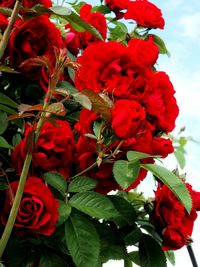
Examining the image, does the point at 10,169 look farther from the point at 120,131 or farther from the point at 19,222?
the point at 120,131

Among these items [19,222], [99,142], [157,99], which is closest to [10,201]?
[19,222]

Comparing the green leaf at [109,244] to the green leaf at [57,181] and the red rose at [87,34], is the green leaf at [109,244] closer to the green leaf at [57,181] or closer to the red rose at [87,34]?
the green leaf at [57,181]

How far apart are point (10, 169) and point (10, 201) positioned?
2.8 inches

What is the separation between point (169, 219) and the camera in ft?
3.17

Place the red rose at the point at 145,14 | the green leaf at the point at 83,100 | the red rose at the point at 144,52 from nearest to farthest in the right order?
the green leaf at the point at 83,100 → the red rose at the point at 144,52 → the red rose at the point at 145,14

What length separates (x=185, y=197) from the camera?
0.77 metres

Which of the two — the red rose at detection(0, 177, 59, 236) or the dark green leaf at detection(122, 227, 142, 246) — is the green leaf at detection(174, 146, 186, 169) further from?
the red rose at detection(0, 177, 59, 236)

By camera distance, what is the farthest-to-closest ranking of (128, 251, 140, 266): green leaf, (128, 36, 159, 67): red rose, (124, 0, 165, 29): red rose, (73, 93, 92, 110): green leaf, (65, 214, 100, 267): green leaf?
1. (124, 0, 165, 29): red rose
2. (128, 251, 140, 266): green leaf
3. (128, 36, 159, 67): red rose
4. (65, 214, 100, 267): green leaf
5. (73, 93, 92, 110): green leaf

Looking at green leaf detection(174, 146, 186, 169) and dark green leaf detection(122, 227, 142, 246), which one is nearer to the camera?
dark green leaf detection(122, 227, 142, 246)

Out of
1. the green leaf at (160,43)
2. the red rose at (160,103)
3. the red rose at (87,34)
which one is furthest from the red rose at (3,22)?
the green leaf at (160,43)

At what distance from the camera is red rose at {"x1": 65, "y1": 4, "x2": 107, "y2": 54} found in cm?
109

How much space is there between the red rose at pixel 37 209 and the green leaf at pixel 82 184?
0.03 m

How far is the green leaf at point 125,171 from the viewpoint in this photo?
0.77 meters

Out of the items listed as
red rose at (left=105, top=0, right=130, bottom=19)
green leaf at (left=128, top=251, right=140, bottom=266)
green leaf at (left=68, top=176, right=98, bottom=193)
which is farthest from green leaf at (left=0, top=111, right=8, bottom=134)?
red rose at (left=105, top=0, right=130, bottom=19)
